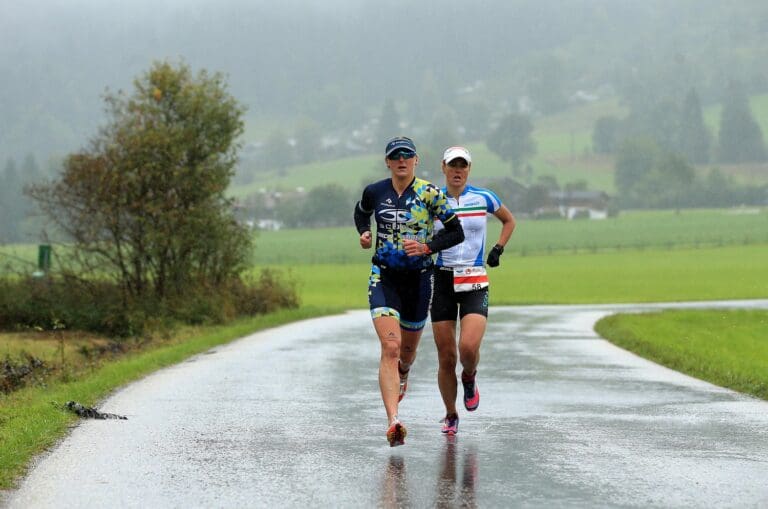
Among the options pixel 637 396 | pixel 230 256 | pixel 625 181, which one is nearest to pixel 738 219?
pixel 625 181

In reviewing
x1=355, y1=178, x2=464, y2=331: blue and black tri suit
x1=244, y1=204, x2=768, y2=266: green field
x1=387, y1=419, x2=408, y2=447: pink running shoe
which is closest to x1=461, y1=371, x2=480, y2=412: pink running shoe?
x1=355, y1=178, x2=464, y2=331: blue and black tri suit

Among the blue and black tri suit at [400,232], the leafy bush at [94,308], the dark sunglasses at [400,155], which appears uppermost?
the dark sunglasses at [400,155]

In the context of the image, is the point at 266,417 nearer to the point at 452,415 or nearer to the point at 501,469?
the point at 452,415

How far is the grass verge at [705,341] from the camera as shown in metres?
15.2

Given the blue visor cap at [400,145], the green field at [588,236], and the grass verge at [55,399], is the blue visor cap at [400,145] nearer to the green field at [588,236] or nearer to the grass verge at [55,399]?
→ the grass verge at [55,399]

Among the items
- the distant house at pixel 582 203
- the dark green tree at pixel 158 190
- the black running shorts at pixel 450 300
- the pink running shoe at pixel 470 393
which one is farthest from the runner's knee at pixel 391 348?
the distant house at pixel 582 203

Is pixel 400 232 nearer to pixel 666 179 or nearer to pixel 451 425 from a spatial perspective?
pixel 451 425

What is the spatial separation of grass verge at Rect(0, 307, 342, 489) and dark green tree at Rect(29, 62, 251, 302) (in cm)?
335

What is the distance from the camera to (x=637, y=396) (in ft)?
43.0

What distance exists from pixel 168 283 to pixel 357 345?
7432 millimetres

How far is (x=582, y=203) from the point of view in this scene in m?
159

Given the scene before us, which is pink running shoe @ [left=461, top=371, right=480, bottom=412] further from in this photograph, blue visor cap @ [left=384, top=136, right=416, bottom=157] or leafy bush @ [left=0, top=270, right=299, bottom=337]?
leafy bush @ [left=0, top=270, right=299, bottom=337]

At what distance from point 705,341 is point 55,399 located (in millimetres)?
12501

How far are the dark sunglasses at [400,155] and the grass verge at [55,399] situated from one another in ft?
10.3
